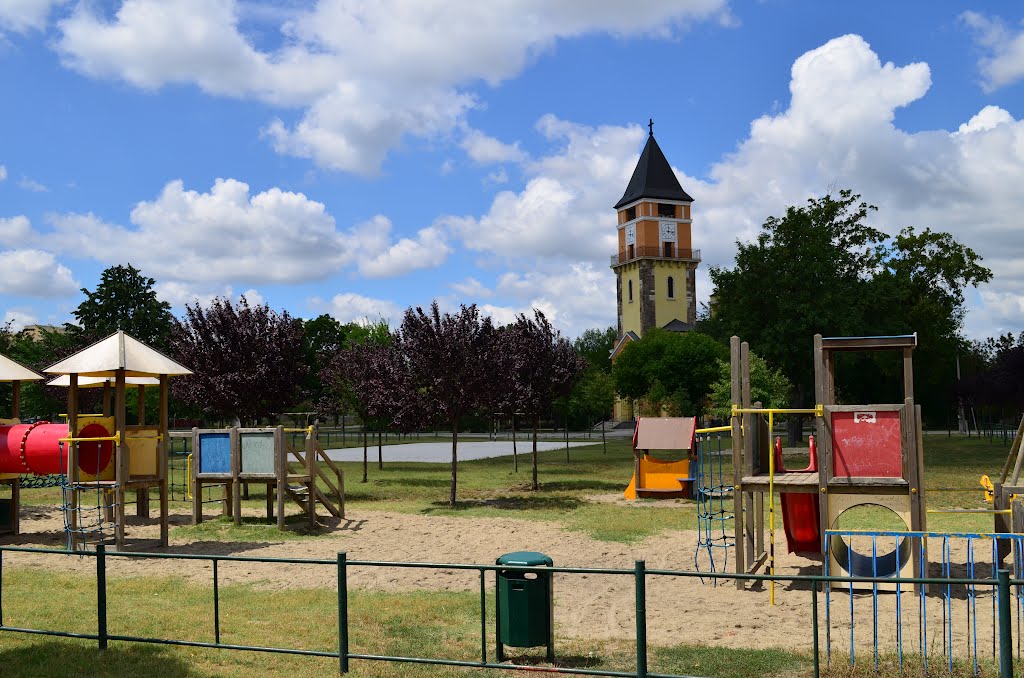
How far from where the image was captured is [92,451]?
52.4 ft

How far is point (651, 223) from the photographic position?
82938mm

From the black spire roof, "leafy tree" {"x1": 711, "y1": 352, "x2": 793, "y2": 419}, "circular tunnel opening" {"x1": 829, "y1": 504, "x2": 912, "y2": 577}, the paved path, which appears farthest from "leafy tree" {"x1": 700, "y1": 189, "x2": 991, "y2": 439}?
the black spire roof

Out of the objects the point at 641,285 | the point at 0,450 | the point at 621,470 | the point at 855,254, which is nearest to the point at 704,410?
the point at 855,254

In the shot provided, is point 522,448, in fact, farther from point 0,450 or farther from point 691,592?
point 691,592

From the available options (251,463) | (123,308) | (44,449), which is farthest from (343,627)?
(123,308)

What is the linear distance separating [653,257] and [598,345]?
47.4 m

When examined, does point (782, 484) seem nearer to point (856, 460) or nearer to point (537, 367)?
point (856, 460)

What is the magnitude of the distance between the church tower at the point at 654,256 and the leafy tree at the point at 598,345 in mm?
7561

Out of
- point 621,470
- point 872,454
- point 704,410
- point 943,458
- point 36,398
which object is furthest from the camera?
point 704,410

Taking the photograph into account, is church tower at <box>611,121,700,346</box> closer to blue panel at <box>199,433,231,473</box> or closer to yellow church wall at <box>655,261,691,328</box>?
yellow church wall at <box>655,261,691,328</box>

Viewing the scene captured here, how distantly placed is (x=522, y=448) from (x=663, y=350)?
15.8 m

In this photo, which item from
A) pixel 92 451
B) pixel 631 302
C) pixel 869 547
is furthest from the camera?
pixel 631 302

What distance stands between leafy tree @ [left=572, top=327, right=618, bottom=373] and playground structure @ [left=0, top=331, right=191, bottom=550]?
241 ft

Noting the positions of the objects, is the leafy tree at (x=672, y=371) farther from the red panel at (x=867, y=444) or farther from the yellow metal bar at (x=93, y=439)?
the yellow metal bar at (x=93, y=439)
